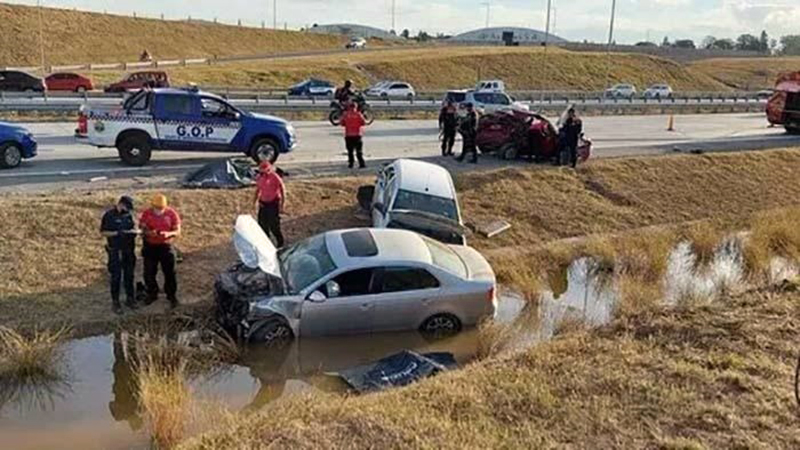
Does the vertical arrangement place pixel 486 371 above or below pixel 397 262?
below

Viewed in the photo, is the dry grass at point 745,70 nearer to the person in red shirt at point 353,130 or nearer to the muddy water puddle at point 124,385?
the person in red shirt at point 353,130

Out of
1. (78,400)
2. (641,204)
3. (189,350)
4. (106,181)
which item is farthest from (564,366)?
(641,204)

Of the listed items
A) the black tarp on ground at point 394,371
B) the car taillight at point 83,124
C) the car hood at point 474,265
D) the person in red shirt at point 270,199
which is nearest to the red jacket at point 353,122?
the person in red shirt at point 270,199

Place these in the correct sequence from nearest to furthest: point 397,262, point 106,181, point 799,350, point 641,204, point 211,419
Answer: point 211,419 < point 799,350 < point 397,262 < point 106,181 < point 641,204

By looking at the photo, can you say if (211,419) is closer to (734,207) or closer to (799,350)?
(799,350)

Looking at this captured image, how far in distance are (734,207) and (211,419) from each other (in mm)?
17696

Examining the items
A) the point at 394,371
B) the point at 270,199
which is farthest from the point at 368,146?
the point at 394,371

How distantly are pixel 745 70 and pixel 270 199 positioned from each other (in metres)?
92.1

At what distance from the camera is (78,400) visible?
9266mm

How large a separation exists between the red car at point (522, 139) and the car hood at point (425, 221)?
28.3 ft

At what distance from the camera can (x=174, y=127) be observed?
18.0 meters

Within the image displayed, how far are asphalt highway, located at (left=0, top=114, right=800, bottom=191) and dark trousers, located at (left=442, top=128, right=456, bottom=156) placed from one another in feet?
0.87

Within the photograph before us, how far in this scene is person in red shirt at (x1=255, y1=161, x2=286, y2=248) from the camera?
13.3 m

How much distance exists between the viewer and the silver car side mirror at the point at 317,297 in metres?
10.5
